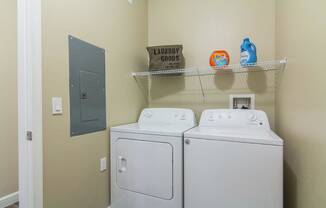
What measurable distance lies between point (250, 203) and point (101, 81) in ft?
4.97

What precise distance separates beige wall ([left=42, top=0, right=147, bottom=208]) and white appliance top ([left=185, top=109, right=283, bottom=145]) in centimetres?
84

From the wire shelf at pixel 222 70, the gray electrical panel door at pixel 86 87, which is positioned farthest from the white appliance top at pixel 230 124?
the gray electrical panel door at pixel 86 87

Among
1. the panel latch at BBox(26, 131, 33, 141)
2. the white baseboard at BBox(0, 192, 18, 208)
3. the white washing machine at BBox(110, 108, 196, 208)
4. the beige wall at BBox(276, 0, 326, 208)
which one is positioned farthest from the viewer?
the white baseboard at BBox(0, 192, 18, 208)

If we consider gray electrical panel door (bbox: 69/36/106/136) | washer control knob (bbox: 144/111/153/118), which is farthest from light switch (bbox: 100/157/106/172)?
washer control knob (bbox: 144/111/153/118)

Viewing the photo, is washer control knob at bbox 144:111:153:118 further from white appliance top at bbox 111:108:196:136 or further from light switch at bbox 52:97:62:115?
light switch at bbox 52:97:62:115

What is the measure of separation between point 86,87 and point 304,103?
152cm

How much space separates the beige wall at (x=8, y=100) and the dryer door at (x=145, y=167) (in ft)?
4.95

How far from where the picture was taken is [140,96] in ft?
7.59

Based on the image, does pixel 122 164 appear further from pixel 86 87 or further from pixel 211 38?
pixel 211 38

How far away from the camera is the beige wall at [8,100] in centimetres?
209

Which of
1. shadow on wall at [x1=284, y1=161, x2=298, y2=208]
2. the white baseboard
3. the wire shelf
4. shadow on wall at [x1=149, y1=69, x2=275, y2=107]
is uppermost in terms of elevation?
the wire shelf

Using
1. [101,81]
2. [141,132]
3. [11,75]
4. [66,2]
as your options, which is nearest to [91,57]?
[101,81]

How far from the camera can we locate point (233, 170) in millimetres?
1239

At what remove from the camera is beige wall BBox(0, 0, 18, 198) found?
209 cm
